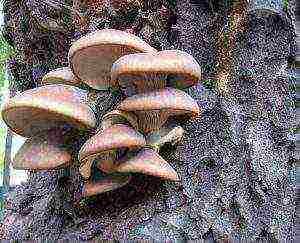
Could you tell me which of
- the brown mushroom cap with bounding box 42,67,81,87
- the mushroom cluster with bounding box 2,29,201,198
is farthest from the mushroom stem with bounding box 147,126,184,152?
the brown mushroom cap with bounding box 42,67,81,87

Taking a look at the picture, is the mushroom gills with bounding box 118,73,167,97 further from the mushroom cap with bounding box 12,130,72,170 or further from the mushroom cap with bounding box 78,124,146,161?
the mushroom cap with bounding box 12,130,72,170

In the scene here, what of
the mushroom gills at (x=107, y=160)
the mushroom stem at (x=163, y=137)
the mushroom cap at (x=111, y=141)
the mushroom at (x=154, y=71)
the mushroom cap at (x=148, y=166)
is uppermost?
the mushroom at (x=154, y=71)

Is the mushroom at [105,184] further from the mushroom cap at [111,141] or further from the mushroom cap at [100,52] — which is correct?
the mushroom cap at [100,52]

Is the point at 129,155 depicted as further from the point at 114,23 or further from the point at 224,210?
the point at 114,23

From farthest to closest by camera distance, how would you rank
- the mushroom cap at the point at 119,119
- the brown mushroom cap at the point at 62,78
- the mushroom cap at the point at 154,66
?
1. the brown mushroom cap at the point at 62,78
2. the mushroom cap at the point at 119,119
3. the mushroom cap at the point at 154,66

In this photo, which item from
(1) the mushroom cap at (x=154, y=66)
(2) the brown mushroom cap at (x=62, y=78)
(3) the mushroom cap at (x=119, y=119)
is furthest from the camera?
(2) the brown mushroom cap at (x=62, y=78)

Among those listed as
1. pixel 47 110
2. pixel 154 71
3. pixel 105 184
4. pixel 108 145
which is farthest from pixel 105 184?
pixel 154 71

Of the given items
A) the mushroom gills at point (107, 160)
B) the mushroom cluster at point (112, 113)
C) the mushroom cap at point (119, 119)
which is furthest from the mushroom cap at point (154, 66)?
the mushroom gills at point (107, 160)

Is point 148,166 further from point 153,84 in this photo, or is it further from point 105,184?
point 153,84
